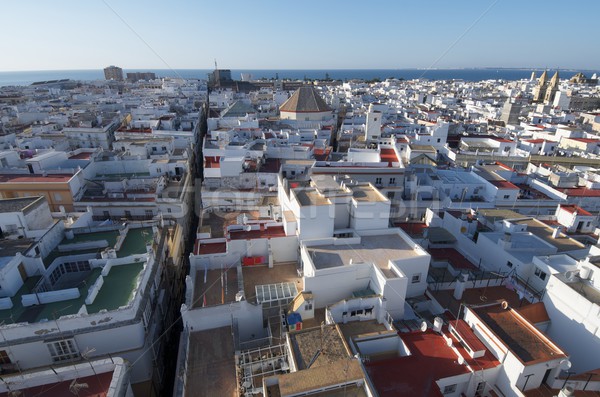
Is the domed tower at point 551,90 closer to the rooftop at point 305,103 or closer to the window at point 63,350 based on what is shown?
the rooftop at point 305,103

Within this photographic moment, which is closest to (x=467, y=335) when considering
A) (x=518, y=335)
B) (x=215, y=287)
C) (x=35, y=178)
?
(x=518, y=335)

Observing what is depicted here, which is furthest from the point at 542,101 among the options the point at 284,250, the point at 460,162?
the point at 284,250

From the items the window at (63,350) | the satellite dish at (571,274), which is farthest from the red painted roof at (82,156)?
the satellite dish at (571,274)

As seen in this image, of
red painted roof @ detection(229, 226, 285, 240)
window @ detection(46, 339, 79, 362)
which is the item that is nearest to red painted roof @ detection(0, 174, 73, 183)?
red painted roof @ detection(229, 226, 285, 240)

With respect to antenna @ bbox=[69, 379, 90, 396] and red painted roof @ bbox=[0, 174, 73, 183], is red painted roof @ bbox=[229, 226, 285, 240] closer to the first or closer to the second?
antenna @ bbox=[69, 379, 90, 396]

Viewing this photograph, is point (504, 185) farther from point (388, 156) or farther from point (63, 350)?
point (63, 350)

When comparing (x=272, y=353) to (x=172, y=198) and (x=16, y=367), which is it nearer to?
(x=16, y=367)
